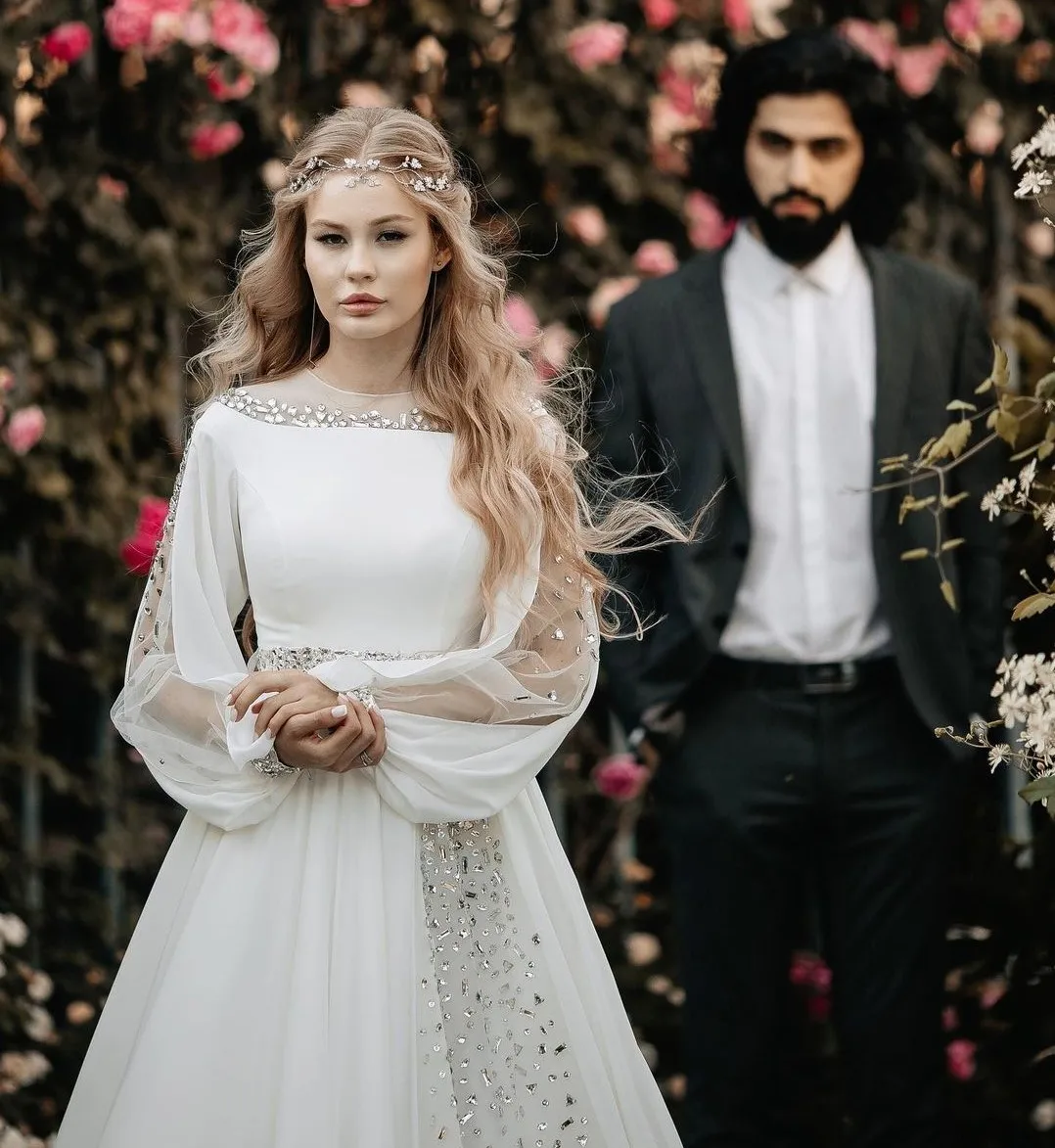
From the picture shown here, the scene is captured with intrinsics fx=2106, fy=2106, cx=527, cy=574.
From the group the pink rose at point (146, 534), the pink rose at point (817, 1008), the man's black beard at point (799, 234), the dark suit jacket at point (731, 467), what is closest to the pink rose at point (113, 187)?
the pink rose at point (146, 534)

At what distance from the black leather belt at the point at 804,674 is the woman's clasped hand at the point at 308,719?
119 cm

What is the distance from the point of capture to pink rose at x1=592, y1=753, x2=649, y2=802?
4914mm


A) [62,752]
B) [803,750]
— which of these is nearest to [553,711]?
[803,750]

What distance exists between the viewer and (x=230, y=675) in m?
2.76

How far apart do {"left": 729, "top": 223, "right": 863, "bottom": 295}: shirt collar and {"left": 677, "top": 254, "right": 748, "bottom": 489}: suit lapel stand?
6 centimetres

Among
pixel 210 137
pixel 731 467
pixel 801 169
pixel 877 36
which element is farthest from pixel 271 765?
pixel 877 36

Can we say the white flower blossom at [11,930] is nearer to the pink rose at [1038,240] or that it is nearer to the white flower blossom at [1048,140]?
the white flower blossom at [1048,140]

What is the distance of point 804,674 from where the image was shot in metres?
3.71

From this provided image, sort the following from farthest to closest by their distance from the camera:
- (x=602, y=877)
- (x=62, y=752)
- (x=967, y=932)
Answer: (x=602, y=877), (x=62, y=752), (x=967, y=932)

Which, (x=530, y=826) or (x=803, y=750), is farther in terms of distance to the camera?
(x=803, y=750)

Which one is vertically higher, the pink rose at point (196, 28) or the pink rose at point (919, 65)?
the pink rose at point (919, 65)

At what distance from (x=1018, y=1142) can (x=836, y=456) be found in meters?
1.55

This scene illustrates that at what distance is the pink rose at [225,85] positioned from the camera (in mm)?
4574

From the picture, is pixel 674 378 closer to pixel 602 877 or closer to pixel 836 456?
pixel 836 456
